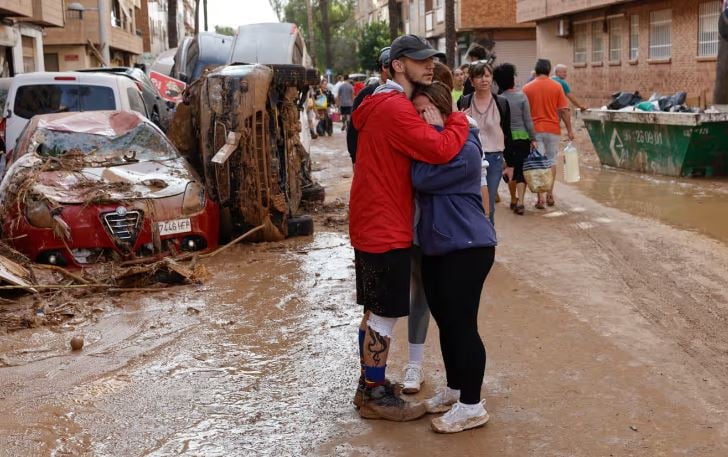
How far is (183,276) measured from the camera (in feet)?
26.3

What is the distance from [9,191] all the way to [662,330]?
5806 millimetres

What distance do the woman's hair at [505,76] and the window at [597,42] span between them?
2056cm

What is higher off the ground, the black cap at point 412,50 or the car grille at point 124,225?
the black cap at point 412,50

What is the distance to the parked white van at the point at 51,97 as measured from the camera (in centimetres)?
1259

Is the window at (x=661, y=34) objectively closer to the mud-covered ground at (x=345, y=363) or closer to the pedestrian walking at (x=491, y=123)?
the mud-covered ground at (x=345, y=363)

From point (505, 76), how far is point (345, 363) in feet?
17.0

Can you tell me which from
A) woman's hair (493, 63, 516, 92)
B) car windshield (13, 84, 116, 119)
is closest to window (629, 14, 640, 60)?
woman's hair (493, 63, 516, 92)

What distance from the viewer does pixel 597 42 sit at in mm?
30109

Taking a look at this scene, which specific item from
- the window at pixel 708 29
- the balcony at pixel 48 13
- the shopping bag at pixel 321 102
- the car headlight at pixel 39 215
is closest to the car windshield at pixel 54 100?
the car headlight at pixel 39 215

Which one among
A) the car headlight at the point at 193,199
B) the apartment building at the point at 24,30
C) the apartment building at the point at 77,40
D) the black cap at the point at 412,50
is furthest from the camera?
the apartment building at the point at 77,40

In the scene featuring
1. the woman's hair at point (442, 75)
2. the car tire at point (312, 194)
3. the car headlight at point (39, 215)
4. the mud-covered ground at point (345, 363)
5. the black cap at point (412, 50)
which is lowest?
the mud-covered ground at point (345, 363)

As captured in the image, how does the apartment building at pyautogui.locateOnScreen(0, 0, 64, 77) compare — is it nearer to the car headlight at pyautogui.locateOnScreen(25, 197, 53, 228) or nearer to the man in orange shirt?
the man in orange shirt

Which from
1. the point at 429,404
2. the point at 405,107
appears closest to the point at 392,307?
the point at 429,404

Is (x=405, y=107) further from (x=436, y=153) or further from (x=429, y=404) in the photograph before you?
(x=429, y=404)
